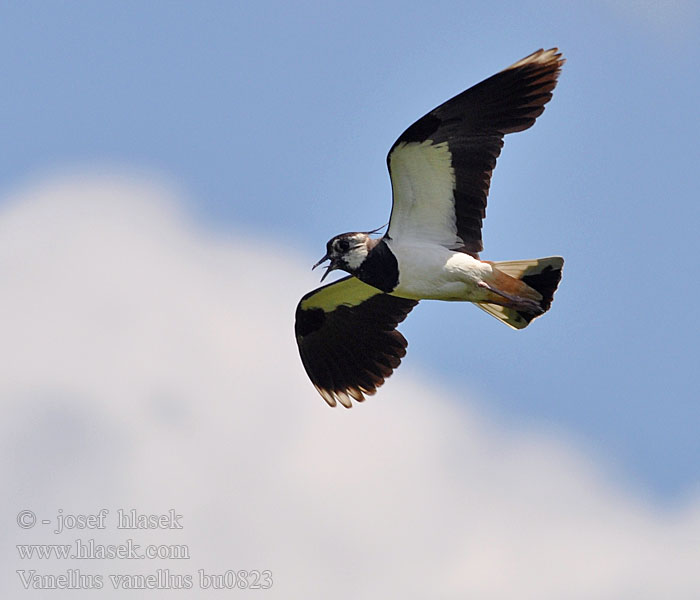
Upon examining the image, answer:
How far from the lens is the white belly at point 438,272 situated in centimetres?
1309

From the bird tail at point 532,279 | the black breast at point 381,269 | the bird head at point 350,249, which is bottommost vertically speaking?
the bird tail at point 532,279

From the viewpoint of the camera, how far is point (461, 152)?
1299 cm

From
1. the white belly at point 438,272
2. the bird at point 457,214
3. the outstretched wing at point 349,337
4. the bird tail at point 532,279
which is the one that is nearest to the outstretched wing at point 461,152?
the bird at point 457,214

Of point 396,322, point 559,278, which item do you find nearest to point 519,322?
point 559,278

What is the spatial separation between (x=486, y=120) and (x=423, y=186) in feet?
2.69

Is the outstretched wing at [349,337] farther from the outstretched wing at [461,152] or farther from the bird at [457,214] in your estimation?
the outstretched wing at [461,152]

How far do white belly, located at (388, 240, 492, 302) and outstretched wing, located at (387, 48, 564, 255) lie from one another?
0.18 m

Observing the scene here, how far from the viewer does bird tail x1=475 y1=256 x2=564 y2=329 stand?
43.2 ft

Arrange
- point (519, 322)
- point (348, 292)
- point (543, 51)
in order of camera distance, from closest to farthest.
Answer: point (543, 51) → point (519, 322) → point (348, 292)

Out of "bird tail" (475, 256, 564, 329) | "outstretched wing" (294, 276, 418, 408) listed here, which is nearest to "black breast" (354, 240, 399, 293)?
"bird tail" (475, 256, 564, 329)

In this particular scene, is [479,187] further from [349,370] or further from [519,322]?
[349,370]

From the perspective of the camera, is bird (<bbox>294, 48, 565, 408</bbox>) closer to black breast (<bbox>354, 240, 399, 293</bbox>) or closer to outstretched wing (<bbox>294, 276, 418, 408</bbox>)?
black breast (<bbox>354, 240, 399, 293</bbox>)

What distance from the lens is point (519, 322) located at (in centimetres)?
1361

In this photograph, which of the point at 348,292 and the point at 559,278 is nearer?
the point at 559,278
